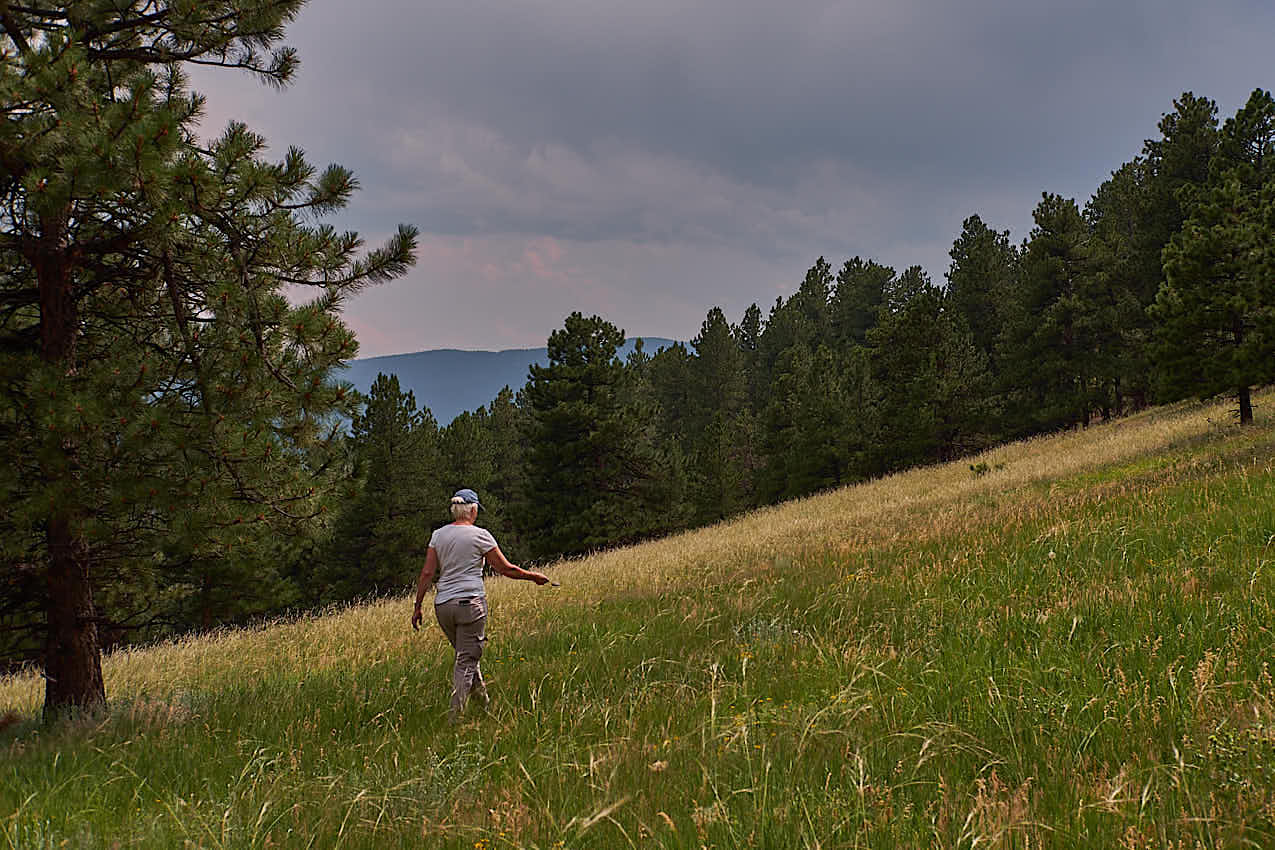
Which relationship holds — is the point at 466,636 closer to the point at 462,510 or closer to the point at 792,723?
the point at 462,510

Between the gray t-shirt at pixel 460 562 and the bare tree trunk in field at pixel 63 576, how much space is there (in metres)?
3.58

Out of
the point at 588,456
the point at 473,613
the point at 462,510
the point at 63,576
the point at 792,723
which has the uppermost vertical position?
the point at 588,456

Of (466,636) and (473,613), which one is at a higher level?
(473,613)

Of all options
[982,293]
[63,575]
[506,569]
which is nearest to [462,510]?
[506,569]

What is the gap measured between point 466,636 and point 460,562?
595 millimetres

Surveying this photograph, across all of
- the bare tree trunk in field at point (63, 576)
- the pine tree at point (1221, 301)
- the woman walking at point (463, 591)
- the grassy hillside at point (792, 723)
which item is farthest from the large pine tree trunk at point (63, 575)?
the pine tree at point (1221, 301)

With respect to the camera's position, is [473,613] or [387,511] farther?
[387,511]

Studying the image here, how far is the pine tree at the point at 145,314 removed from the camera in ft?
14.9

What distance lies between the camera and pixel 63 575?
5.70 m

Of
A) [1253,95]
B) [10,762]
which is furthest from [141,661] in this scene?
[1253,95]

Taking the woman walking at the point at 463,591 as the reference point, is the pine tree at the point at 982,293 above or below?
above

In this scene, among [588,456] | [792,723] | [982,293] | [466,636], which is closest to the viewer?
[792,723]

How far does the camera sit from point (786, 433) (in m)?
Result: 37.4

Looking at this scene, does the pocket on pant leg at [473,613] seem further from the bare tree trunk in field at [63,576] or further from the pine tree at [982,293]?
the pine tree at [982,293]
